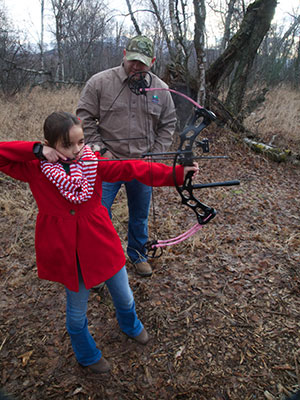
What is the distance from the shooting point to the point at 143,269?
267 centimetres

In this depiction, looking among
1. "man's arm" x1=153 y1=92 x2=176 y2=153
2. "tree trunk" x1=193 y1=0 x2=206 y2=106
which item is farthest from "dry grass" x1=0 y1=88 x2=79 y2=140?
"man's arm" x1=153 y1=92 x2=176 y2=153

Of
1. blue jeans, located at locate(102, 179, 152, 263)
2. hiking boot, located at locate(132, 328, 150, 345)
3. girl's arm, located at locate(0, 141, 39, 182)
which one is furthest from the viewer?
blue jeans, located at locate(102, 179, 152, 263)

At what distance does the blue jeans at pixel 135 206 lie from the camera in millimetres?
2277

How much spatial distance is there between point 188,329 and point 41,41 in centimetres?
1537

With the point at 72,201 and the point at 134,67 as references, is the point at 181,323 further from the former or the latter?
the point at 134,67

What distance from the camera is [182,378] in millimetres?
1842

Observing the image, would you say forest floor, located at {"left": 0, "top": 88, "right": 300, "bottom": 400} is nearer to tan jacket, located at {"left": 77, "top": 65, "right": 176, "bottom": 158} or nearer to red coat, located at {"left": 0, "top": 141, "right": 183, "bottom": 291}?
red coat, located at {"left": 0, "top": 141, "right": 183, "bottom": 291}

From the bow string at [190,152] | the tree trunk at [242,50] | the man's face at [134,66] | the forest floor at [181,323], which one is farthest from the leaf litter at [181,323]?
the tree trunk at [242,50]

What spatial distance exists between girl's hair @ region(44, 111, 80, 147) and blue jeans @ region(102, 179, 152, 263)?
35.1 inches

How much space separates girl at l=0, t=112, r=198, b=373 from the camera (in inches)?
53.3

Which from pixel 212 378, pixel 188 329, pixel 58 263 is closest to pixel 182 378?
pixel 212 378

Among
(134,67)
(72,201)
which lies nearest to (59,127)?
(72,201)

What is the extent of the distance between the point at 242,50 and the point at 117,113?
549cm

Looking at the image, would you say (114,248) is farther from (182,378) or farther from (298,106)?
(298,106)
